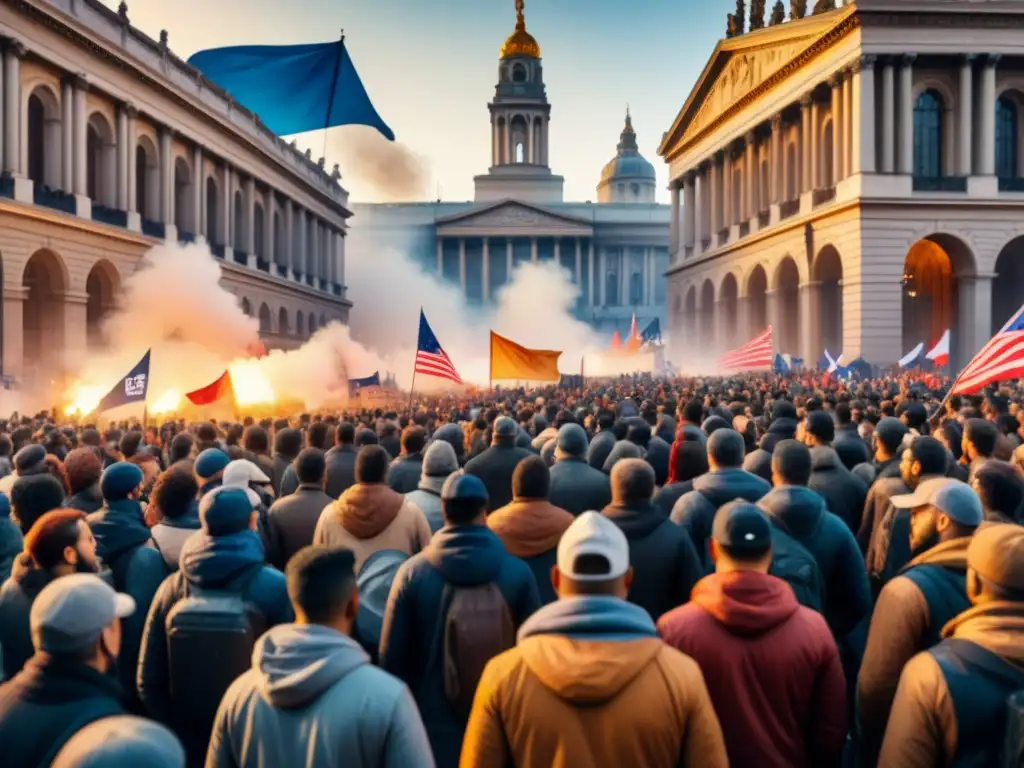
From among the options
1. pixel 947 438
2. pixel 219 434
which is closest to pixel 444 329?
pixel 219 434

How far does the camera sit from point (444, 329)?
242 ft

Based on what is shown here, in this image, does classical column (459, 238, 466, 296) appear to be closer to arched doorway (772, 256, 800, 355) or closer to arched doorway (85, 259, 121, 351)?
arched doorway (772, 256, 800, 355)

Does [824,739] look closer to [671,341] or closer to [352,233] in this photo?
[671,341]

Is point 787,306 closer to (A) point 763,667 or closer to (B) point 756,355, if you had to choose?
(B) point 756,355

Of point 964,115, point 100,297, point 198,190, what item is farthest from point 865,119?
point 100,297

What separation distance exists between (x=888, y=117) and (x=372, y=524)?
33264 mm

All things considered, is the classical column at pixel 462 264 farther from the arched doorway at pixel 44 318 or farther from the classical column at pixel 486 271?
the arched doorway at pixel 44 318

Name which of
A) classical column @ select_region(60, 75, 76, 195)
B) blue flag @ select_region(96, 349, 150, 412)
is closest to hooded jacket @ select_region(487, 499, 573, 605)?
blue flag @ select_region(96, 349, 150, 412)

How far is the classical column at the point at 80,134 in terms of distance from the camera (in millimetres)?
29922

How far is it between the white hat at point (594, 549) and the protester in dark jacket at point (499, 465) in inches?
198

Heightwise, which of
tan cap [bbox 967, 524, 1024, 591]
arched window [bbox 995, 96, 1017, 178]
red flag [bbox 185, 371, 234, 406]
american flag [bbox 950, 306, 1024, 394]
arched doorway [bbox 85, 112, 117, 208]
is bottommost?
tan cap [bbox 967, 524, 1024, 591]

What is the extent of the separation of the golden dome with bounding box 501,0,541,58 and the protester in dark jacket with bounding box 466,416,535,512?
9206 cm

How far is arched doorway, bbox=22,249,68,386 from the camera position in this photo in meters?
29.1

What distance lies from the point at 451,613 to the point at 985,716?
6.61 feet
